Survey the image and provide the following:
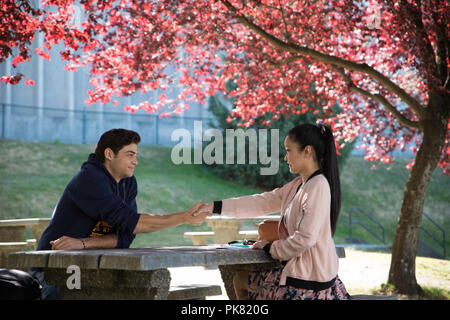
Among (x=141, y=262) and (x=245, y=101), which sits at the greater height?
(x=245, y=101)

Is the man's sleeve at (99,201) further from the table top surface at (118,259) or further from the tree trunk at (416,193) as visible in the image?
the tree trunk at (416,193)

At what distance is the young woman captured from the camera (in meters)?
4.26

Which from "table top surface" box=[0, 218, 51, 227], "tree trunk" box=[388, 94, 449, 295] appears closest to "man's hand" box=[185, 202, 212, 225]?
"table top surface" box=[0, 218, 51, 227]

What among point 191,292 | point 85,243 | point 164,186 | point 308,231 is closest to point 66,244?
point 85,243

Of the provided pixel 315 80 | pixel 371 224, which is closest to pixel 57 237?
pixel 315 80

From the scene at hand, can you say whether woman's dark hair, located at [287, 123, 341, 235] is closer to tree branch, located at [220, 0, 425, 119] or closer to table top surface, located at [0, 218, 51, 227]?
tree branch, located at [220, 0, 425, 119]

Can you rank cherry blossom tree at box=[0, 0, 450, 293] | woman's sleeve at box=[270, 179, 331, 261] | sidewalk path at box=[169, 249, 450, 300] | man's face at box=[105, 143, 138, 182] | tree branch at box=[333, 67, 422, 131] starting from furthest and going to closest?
1. sidewalk path at box=[169, 249, 450, 300]
2. tree branch at box=[333, 67, 422, 131]
3. cherry blossom tree at box=[0, 0, 450, 293]
4. man's face at box=[105, 143, 138, 182]
5. woman's sleeve at box=[270, 179, 331, 261]

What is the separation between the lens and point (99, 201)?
4.47 meters

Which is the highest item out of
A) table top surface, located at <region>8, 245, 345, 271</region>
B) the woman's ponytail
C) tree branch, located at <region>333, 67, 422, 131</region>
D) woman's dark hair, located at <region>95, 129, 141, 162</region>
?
tree branch, located at <region>333, 67, 422, 131</region>

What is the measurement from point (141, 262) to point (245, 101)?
8467mm

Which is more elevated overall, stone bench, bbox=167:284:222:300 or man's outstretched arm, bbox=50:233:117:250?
man's outstretched arm, bbox=50:233:117:250

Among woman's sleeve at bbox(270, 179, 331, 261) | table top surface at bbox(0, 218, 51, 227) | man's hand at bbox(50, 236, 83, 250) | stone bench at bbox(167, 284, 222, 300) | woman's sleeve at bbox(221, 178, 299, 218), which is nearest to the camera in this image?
woman's sleeve at bbox(270, 179, 331, 261)
